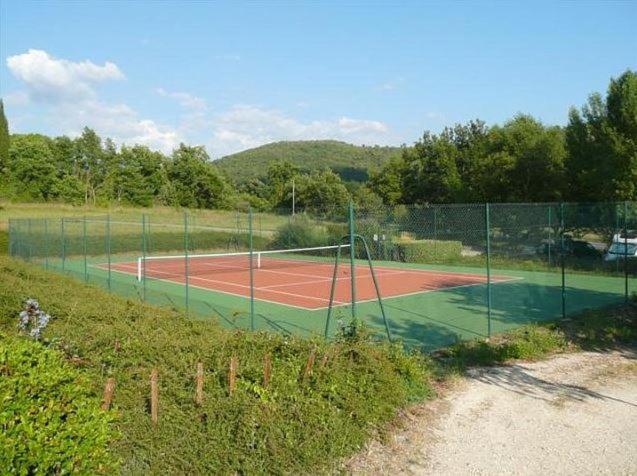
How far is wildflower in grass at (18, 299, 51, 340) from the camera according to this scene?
6.96m

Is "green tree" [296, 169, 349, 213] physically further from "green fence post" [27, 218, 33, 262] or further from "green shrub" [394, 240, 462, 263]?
"green shrub" [394, 240, 462, 263]

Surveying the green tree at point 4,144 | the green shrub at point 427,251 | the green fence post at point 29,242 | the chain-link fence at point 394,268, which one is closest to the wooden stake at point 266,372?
the chain-link fence at point 394,268

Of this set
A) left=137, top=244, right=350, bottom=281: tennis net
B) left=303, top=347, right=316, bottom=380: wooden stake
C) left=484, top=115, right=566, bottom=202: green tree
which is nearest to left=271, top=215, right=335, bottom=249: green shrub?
left=137, top=244, right=350, bottom=281: tennis net

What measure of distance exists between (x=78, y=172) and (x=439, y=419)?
6427 cm

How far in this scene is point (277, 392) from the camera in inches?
211

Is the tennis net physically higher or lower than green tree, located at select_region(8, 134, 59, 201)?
lower

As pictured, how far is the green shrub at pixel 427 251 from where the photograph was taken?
2483 cm

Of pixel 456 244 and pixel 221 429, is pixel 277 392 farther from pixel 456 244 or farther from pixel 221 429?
pixel 456 244

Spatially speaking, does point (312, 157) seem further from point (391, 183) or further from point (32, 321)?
point (32, 321)

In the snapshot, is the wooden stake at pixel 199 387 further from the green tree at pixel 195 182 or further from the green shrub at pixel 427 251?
the green tree at pixel 195 182

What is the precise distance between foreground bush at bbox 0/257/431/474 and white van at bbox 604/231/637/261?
12.8 metres

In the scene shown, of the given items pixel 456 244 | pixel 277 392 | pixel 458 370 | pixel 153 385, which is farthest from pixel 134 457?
pixel 456 244

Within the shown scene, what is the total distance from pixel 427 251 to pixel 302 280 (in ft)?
21.6

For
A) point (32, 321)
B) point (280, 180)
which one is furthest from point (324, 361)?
point (280, 180)
